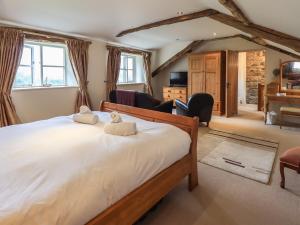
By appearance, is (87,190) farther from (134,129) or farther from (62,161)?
(134,129)

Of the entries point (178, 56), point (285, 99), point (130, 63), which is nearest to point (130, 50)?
point (130, 63)

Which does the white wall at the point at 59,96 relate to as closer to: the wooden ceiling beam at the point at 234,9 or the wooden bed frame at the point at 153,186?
the wooden bed frame at the point at 153,186

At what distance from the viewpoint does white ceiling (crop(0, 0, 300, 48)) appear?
293cm

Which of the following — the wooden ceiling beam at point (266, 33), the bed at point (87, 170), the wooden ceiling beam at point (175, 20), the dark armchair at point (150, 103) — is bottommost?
the bed at point (87, 170)

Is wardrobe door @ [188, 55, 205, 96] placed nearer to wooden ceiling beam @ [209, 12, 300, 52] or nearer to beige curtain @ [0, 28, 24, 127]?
wooden ceiling beam @ [209, 12, 300, 52]

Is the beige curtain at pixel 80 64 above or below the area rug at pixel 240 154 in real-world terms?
above

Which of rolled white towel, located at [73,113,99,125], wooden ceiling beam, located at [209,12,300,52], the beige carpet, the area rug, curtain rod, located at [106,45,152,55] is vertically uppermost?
curtain rod, located at [106,45,152,55]

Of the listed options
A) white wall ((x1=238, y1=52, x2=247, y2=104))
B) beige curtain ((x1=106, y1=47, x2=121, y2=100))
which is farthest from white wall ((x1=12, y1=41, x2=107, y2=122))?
white wall ((x1=238, y1=52, x2=247, y2=104))

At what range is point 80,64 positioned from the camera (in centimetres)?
506

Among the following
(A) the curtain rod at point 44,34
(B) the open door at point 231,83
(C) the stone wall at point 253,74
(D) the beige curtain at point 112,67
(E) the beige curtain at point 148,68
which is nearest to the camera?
(A) the curtain rod at point 44,34

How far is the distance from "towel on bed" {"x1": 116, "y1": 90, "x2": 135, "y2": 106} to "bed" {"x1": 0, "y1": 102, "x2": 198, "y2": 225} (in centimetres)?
239

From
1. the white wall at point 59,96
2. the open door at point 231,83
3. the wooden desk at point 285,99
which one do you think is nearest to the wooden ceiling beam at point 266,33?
the wooden desk at point 285,99

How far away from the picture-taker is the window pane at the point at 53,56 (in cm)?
473

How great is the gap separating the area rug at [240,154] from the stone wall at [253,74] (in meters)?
4.55
